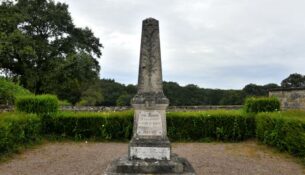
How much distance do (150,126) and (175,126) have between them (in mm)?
7621

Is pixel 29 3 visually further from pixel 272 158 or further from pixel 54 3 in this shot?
pixel 272 158

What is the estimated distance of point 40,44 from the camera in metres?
28.1

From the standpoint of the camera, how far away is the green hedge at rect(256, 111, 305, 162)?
10.2 m

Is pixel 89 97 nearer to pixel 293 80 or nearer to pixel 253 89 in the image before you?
pixel 253 89

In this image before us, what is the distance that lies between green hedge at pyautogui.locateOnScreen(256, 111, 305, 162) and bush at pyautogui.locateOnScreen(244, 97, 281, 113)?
1337mm

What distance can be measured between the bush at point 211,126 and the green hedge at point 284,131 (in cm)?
86

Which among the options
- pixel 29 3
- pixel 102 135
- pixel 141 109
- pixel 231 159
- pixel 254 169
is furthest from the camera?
pixel 29 3

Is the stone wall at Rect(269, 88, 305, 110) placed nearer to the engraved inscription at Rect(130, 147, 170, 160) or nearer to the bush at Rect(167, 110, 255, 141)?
the bush at Rect(167, 110, 255, 141)

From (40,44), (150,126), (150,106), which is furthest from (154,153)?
(40,44)

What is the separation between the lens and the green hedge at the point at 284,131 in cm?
1023

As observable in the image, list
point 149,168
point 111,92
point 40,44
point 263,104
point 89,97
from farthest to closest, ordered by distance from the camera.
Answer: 1. point 111,92
2. point 89,97
3. point 40,44
4. point 263,104
5. point 149,168

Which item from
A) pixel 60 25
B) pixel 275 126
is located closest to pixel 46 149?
pixel 275 126

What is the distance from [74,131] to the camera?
1498 cm

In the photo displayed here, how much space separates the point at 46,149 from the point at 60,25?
1959cm
